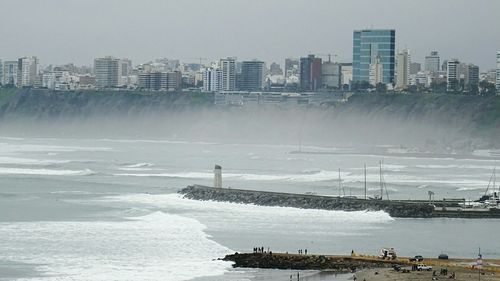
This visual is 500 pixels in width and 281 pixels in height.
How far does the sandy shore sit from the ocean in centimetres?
78

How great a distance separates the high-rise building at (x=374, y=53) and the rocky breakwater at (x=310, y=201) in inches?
4081

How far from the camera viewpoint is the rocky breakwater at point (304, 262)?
32031 millimetres

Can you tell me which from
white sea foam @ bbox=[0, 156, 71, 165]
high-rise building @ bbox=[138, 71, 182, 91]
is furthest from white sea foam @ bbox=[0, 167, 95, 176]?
high-rise building @ bbox=[138, 71, 182, 91]

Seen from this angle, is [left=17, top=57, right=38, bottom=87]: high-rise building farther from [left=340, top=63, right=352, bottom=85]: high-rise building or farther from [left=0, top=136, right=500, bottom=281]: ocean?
[left=0, top=136, right=500, bottom=281]: ocean

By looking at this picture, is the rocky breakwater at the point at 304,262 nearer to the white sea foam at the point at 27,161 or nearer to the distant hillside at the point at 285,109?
the white sea foam at the point at 27,161

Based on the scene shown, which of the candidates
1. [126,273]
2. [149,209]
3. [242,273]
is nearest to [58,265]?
[126,273]

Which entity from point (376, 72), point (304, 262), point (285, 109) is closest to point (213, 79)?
point (376, 72)

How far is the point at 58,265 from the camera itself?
3189 cm

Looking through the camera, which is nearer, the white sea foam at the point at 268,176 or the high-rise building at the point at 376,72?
the white sea foam at the point at 268,176

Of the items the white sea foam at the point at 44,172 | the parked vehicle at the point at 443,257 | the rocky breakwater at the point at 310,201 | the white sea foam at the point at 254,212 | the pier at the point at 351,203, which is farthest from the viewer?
the white sea foam at the point at 44,172

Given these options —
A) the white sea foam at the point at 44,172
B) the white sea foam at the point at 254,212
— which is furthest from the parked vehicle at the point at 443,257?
the white sea foam at the point at 44,172

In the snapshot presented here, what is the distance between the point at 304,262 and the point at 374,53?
12632cm

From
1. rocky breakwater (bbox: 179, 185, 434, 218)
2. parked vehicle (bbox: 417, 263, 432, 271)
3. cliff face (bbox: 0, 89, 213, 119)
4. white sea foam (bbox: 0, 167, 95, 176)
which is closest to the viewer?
parked vehicle (bbox: 417, 263, 432, 271)

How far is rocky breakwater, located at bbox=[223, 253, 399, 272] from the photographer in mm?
32031
